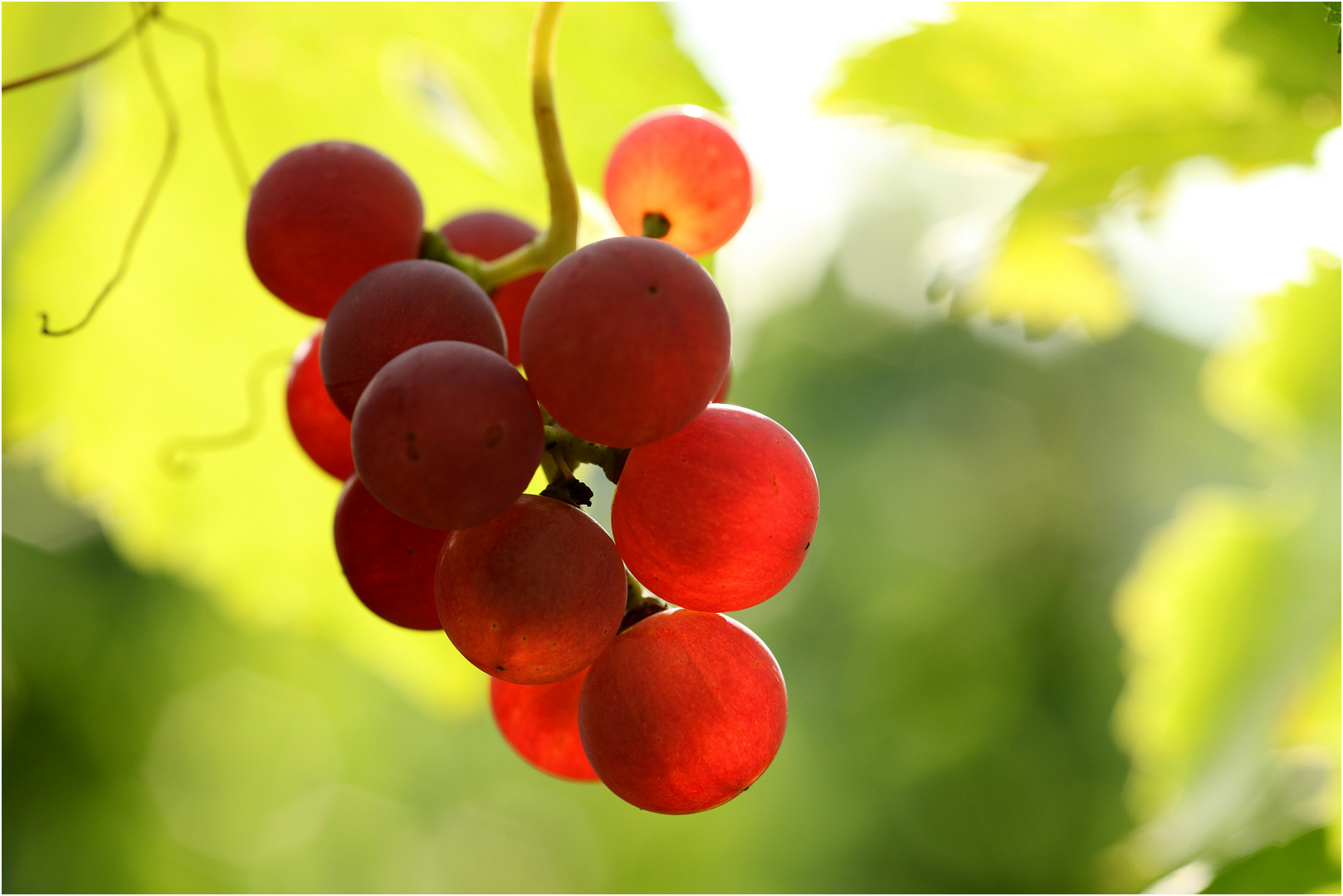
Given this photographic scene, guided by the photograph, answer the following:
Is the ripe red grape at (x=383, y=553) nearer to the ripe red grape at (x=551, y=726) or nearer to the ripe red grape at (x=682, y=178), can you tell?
the ripe red grape at (x=551, y=726)

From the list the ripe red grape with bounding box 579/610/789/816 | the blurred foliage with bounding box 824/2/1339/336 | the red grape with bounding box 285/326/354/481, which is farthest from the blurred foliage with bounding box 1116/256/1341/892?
the red grape with bounding box 285/326/354/481

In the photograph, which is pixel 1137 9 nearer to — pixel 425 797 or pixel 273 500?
pixel 273 500

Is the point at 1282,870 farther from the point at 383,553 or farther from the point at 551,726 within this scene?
the point at 383,553

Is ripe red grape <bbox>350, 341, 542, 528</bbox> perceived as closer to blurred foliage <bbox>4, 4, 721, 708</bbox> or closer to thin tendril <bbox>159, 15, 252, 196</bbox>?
blurred foliage <bbox>4, 4, 721, 708</bbox>

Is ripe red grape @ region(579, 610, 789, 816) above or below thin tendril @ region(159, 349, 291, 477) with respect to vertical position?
above

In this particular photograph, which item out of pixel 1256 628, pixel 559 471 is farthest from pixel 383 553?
pixel 1256 628
